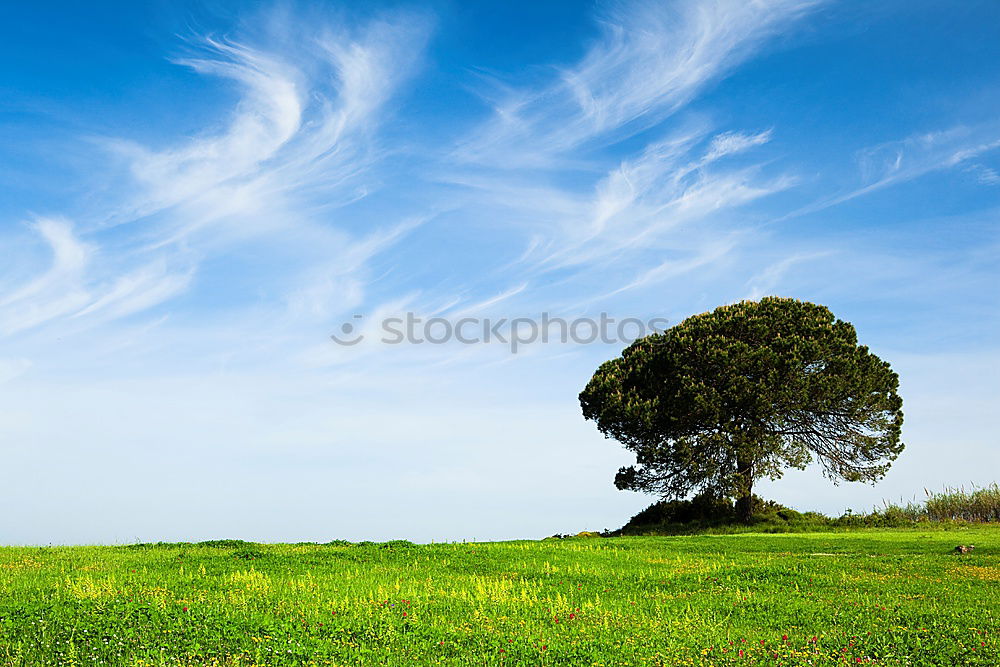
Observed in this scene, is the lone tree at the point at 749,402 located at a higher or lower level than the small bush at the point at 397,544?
higher

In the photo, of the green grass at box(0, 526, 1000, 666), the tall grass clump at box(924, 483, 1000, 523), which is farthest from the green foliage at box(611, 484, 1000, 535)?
the green grass at box(0, 526, 1000, 666)

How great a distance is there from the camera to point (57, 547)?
22.4m

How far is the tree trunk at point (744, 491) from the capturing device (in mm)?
37031

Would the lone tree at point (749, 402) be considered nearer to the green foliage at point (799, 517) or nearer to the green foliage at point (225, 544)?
the green foliage at point (799, 517)

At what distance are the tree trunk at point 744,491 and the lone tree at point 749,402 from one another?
50 mm

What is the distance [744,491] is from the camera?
37.2 metres

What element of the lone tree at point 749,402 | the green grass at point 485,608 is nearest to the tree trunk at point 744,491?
the lone tree at point 749,402

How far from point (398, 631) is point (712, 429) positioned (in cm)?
3018

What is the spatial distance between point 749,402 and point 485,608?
2710cm

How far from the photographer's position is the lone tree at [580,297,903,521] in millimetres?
36594

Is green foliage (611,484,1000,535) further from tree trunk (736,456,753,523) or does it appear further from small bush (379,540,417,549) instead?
small bush (379,540,417,549)

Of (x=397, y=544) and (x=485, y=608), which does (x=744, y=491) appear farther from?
(x=485, y=608)

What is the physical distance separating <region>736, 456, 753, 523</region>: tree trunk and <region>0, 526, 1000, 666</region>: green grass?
52.4 ft

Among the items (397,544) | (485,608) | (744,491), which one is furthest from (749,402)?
(485,608)
